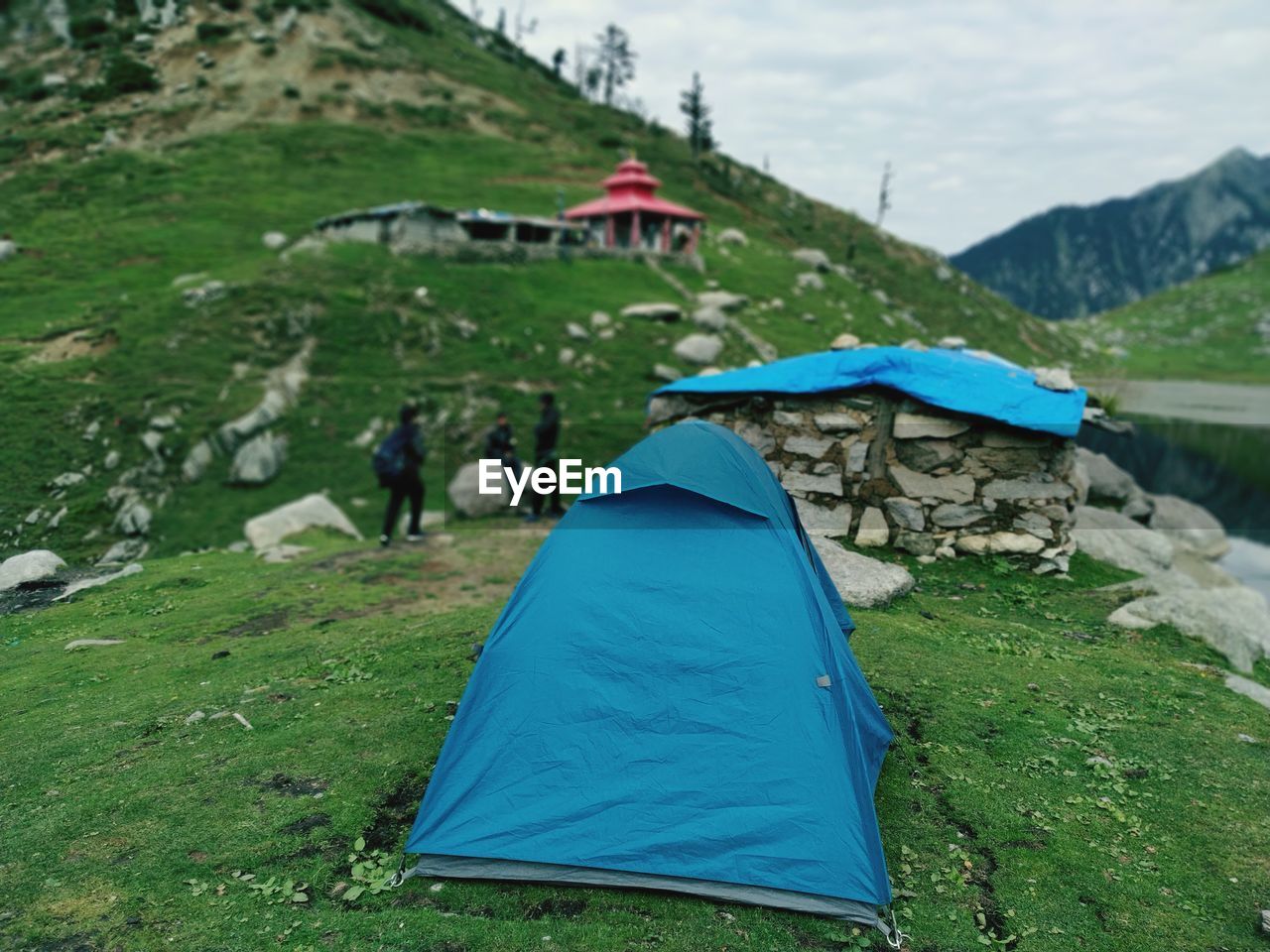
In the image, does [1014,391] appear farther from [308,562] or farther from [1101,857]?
[308,562]

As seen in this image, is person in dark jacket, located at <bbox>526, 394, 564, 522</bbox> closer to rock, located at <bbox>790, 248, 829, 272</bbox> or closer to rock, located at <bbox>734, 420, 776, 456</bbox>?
rock, located at <bbox>734, 420, 776, 456</bbox>

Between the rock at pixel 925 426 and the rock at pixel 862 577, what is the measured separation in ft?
7.54

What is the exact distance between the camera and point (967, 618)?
34.4 ft

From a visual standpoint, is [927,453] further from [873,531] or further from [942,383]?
[873,531]

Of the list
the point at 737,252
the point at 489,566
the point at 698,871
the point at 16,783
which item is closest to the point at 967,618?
the point at 698,871

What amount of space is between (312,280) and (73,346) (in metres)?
8.24

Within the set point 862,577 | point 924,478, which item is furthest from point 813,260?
point 862,577

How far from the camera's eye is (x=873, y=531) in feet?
42.2

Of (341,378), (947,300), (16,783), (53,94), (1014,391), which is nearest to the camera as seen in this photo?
(16,783)

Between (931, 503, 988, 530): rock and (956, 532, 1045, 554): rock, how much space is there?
272mm

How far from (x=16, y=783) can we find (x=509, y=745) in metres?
4.41

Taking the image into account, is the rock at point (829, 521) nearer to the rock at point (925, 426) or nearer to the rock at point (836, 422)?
the rock at point (836, 422)

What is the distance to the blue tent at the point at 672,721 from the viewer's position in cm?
500

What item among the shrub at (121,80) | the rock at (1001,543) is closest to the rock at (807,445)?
the rock at (1001,543)
